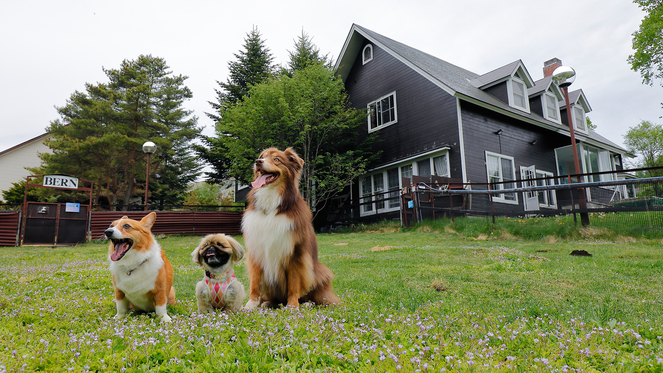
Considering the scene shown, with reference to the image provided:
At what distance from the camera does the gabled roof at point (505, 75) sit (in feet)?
64.6

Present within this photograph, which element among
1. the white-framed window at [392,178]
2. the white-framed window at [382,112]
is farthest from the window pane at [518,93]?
the white-framed window at [382,112]

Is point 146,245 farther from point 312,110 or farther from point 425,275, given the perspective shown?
point 312,110

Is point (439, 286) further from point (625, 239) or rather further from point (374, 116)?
point (374, 116)

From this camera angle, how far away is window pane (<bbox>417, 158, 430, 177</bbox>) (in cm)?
1838

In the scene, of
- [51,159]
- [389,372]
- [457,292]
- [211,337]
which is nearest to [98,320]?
[211,337]

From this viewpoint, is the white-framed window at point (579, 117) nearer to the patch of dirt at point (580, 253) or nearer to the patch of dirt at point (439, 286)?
the patch of dirt at point (580, 253)

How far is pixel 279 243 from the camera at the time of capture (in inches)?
153

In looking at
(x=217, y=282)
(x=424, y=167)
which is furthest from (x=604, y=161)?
(x=217, y=282)

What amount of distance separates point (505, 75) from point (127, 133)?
25740 mm

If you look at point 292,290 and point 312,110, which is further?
point 312,110

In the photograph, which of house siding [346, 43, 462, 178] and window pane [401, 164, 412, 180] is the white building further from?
window pane [401, 164, 412, 180]

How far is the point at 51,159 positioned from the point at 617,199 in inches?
1224

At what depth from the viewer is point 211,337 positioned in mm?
2676

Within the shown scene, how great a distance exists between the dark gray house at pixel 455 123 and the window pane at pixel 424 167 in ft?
0.16
